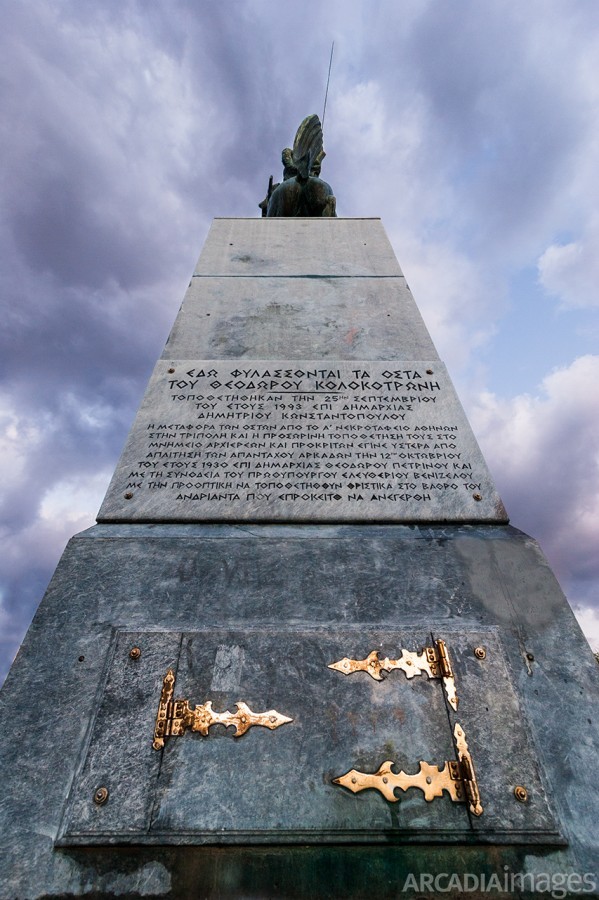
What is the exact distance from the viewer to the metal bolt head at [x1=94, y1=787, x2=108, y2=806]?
5.98ft

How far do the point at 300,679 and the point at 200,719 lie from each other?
45 centimetres

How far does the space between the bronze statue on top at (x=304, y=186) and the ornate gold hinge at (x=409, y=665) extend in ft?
22.5

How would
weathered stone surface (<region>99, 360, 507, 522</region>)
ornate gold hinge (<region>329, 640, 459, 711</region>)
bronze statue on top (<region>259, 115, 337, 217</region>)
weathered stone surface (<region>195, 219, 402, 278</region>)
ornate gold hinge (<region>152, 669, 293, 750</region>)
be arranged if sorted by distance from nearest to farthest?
ornate gold hinge (<region>152, 669, 293, 750</region>)
ornate gold hinge (<region>329, 640, 459, 711</region>)
weathered stone surface (<region>99, 360, 507, 522</region>)
weathered stone surface (<region>195, 219, 402, 278</region>)
bronze statue on top (<region>259, 115, 337, 217</region>)

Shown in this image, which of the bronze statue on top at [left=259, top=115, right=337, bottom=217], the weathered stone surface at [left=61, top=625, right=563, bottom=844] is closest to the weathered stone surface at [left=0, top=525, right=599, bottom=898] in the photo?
the weathered stone surface at [left=61, top=625, right=563, bottom=844]

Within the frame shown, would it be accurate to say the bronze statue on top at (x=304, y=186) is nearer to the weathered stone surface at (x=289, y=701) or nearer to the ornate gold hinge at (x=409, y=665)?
the weathered stone surface at (x=289, y=701)

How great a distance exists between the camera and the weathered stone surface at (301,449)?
2908mm

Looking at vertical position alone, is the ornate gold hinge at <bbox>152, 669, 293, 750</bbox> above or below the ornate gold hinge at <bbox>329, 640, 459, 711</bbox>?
below

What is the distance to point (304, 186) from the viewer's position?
7434mm

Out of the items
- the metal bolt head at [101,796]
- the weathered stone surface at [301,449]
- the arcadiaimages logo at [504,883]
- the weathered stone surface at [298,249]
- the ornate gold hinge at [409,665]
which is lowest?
the arcadiaimages logo at [504,883]

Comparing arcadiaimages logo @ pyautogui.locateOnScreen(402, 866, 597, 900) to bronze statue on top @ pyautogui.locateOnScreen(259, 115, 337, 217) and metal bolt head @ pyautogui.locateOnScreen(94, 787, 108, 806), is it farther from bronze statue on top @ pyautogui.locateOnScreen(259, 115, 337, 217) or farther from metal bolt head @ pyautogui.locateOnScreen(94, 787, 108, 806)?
bronze statue on top @ pyautogui.locateOnScreen(259, 115, 337, 217)

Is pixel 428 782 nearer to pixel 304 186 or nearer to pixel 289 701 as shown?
pixel 289 701

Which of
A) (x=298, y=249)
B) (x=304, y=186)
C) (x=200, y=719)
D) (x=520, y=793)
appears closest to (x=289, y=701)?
(x=200, y=719)

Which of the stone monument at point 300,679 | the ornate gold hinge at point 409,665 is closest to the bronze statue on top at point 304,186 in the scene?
the stone monument at point 300,679

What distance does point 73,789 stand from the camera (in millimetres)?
1857
